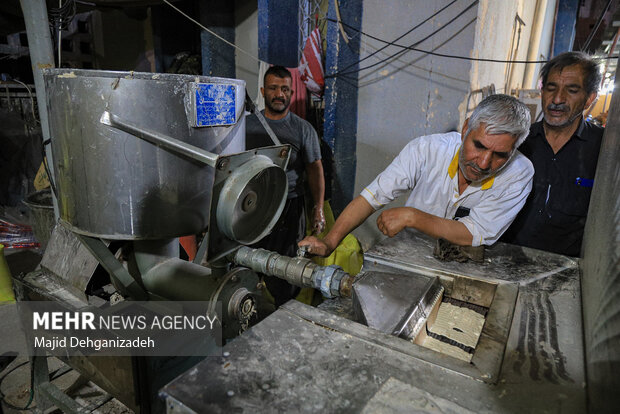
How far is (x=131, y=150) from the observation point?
1.28 m

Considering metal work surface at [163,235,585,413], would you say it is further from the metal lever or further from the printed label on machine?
the printed label on machine

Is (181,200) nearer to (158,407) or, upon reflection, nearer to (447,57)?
(158,407)

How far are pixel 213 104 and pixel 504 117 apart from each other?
1.20 m

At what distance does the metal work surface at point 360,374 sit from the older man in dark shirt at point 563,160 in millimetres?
1335

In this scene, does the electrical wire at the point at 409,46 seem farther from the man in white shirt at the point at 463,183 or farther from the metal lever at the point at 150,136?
the metal lever at the point at 150,136

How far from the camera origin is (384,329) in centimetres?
112

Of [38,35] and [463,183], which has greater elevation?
[38,35]

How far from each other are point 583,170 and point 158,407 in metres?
2.46

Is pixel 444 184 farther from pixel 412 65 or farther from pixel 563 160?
pixel 412 65

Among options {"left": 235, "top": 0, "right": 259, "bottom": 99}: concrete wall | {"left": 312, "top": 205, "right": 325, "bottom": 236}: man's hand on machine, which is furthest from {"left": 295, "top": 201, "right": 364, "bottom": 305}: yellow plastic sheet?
{"left": 235, "top": 0, "right": 259, "bottom": 99}: concrete wall

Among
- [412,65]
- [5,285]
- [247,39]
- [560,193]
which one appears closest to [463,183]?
[560,193]

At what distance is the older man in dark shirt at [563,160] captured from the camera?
222 cm

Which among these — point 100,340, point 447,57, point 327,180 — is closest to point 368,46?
point 447,57

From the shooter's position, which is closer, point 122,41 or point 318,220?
point 318,220
